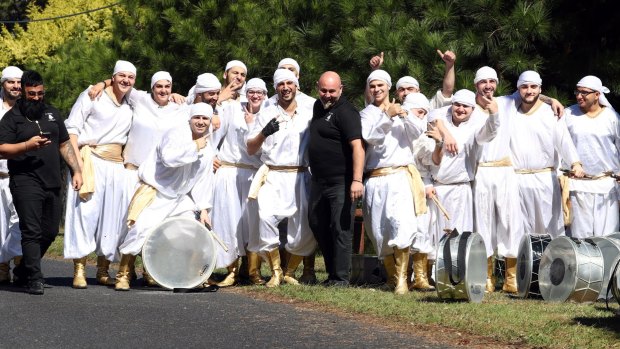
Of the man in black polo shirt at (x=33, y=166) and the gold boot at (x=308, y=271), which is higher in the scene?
the man in black polo shirt at (x=33, y=166)

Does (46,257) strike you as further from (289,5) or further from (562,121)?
(562,121)

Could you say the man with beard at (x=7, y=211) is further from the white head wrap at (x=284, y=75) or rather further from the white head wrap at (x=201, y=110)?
the white head wrap at (x=284, y=75)

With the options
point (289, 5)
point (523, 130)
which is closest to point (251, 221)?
point (523, 130)

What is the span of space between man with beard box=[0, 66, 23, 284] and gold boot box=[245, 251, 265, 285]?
8.41 feet

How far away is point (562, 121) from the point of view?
15805 millimetres

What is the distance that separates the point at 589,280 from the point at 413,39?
605 centimetres

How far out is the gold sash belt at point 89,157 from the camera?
607 inches

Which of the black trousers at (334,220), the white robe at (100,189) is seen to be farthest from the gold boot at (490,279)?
the white robe at (100,189)

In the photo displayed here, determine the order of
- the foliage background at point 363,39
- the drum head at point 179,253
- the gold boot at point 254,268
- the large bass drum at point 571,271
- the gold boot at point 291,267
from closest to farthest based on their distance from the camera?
the large bass drum at point 571,271 → the drum head at point 179,253 → the gold boot at point 291,267 → the gold boot at point 254,268 → the foliage background at point 363,39

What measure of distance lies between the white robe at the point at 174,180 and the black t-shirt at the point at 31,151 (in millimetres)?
1014

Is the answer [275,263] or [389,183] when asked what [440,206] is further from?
[275,263]

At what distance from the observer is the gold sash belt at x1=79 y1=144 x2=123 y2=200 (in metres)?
15.4

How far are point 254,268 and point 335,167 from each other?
1.63 metres

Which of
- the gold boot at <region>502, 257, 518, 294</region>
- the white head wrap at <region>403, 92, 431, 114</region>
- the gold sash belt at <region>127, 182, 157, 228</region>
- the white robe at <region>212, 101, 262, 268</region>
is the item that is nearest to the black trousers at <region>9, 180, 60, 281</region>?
the gold sash belt at <region>127, 182, 157, 228</region>
